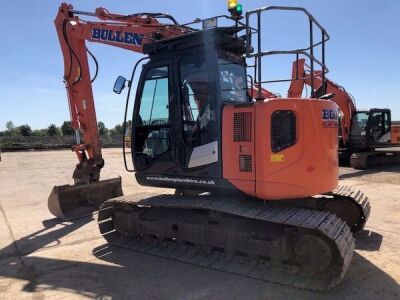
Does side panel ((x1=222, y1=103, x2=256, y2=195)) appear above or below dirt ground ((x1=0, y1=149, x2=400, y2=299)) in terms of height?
above

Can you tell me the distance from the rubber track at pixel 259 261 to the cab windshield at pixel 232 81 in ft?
4.58

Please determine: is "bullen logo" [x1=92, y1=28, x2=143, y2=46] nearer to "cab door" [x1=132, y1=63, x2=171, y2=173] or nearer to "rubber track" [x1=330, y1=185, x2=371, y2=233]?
Result: "cab door" [x1=132, y1=63, x2=171, y2=173]

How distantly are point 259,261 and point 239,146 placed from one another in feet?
4.67

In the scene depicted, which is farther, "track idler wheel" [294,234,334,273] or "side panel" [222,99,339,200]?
"side panel" [222,99,339,200]

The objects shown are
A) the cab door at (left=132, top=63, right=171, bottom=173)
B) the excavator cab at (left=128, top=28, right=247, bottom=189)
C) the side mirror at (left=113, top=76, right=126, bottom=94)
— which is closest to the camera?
the excavator cab at (left=128, top=28, right=247, bottom=189)

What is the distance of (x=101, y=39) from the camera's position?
7.57 meters

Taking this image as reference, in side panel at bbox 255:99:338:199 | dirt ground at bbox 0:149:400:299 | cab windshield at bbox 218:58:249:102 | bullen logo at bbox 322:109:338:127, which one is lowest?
dirt ground at bbox 0:149:400:299

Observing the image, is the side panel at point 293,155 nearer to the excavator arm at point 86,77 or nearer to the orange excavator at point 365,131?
the excavator arm at point 86,77

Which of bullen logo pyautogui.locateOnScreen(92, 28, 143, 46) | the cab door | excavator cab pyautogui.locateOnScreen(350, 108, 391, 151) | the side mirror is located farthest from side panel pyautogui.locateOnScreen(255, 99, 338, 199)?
excavator cab pyautogui.locateOnScreen(350, 108, 391, 151)

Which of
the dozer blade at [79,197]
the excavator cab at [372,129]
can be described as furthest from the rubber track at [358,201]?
the excavator cab at [372,129]

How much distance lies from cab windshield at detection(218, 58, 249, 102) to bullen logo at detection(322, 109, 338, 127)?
1.14m

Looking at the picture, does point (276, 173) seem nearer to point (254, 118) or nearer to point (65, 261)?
point (254, 118)

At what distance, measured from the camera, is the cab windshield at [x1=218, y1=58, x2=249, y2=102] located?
547 centimetres

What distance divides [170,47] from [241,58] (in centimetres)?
102
